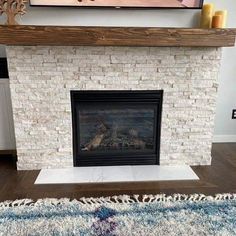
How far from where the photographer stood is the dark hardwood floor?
6.32 feet

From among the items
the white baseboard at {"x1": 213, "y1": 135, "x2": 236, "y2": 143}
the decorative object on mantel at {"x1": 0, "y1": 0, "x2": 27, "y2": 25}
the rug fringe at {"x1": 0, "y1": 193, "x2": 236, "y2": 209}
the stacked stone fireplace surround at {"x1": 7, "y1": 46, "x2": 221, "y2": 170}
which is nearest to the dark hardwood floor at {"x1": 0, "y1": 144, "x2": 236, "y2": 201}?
the rug fringe at {"x1": 0, "y1": 193, "x2": 236, "y2": 209}

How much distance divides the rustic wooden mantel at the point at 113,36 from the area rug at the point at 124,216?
1218 millimetres

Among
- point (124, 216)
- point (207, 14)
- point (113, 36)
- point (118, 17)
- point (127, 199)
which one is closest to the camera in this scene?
point (124, 216)

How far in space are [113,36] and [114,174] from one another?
3.93ft

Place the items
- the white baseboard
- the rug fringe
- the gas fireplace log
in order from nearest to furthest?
the rug fringe
the gas fireplace log
the white baseboard

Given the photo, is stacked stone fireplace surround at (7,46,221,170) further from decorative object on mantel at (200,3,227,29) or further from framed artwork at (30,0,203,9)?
framed artwork at (30,0,203,9)

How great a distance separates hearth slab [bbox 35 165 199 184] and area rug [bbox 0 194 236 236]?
30cm

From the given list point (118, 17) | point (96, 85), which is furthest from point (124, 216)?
point (118, 17)

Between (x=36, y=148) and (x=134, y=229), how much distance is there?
1.25 metres

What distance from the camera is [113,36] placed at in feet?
6.43

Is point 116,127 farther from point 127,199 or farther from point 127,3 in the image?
point 127,3

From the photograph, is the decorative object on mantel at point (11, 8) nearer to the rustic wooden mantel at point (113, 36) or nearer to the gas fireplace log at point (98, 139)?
the rustic wooden mantel at point (113, 36)

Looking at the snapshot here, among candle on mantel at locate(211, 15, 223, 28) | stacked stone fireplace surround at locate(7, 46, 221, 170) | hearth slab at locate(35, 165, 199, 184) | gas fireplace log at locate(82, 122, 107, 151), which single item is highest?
candle on mantel at locate(211, 15, 223, 28)

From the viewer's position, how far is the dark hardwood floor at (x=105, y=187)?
6.32 feet
